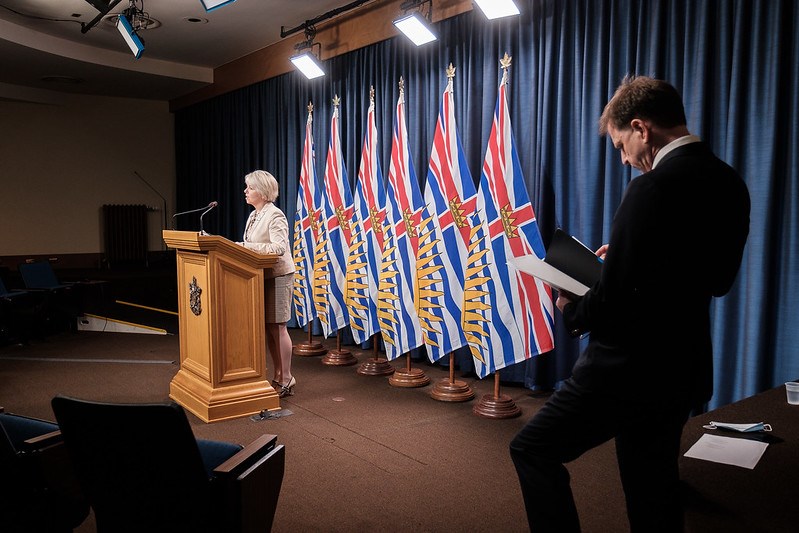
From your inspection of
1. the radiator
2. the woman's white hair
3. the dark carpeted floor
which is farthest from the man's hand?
the radiator

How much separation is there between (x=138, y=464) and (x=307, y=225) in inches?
176

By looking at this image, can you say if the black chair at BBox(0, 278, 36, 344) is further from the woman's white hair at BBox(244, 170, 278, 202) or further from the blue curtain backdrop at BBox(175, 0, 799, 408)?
the woman's white hair at BBox(244, 170, 278, 202)

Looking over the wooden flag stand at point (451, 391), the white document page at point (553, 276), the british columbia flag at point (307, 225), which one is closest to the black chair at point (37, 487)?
the white document page at point (553, 276)

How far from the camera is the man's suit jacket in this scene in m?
1.34

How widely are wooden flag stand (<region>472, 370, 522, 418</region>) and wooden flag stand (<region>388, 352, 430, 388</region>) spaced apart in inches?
29.1

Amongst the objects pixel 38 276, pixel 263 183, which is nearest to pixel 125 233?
pixel 38 276

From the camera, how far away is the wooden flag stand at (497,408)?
12.4ft

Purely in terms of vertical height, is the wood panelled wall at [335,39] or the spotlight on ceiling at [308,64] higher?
the wood panelled wall at [335,39]

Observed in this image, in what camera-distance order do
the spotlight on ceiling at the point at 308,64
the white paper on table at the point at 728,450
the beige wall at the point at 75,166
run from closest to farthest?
the white paper on table at the point at 728,450 → the spotlight on ceiling at the point at 308,64 → the beige wall at the point at 75,166

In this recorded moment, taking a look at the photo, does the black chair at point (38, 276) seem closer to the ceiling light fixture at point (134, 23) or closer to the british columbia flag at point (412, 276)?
the ceiling light fixture at point (134, 23)

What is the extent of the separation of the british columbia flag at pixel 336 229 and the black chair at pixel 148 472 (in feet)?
12.3

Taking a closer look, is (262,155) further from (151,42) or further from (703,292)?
(703,292)

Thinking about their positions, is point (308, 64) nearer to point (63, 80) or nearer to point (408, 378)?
point (408, 378)

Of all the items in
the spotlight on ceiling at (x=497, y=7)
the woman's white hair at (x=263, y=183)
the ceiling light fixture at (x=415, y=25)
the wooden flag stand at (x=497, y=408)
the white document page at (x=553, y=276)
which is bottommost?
the wooden flag stand at (x=497, y=408)
